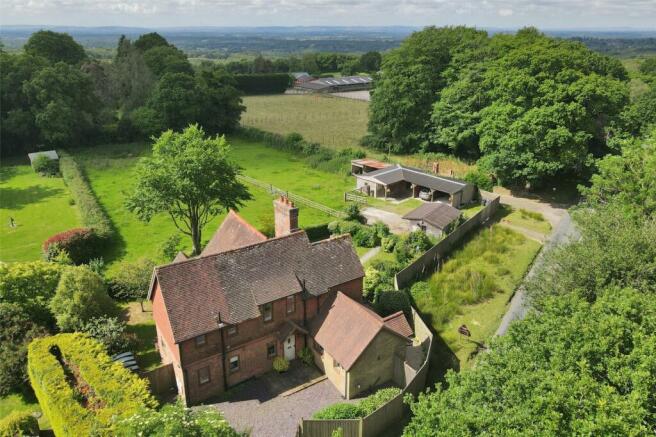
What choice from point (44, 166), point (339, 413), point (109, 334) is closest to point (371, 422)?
point (339, 413)

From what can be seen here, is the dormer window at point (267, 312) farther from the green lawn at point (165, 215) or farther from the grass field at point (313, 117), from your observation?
the grass field at point (313, 117)

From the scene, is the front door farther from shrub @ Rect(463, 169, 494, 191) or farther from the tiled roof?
shrub @ Rect(463, 169, 494, 191)

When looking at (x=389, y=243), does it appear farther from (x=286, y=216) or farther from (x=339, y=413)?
(x=339, y=413)

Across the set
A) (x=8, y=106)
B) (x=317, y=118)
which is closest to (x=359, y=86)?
(x=317, y=118)

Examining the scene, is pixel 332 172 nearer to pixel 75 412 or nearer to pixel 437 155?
pixel 437 155

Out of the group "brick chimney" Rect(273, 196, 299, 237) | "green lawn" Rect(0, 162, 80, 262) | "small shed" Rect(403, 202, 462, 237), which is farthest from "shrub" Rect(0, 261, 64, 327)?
"small shed" Rect(403, 202, 462, 237)
